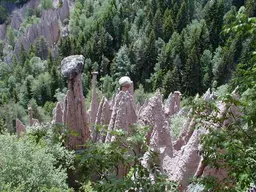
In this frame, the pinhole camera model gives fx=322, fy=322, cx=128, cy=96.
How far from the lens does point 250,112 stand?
4934 millimetres

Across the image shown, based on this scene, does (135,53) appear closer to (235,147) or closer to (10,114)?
(10,114)

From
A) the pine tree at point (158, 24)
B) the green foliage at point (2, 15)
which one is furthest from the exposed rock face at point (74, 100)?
the green foliage at point (2, 15)

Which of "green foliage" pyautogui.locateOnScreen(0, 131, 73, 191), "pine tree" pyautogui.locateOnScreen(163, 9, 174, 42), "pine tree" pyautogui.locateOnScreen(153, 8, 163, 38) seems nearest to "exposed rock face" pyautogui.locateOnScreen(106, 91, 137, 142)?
"green foliage" pyautogui.locateOnScreen(0, 131, 73, 191)

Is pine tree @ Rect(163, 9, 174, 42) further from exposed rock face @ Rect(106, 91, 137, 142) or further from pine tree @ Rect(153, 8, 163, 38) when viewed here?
exposed rock face @ Rect(106, 91, 137, 142)

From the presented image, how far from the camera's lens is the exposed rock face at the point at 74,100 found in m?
12.5

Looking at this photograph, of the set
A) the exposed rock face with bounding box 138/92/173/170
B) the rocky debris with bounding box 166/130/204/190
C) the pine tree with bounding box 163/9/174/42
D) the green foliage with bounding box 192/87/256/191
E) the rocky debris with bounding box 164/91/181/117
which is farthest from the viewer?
the pine tree with bounding box 163/9/174/42

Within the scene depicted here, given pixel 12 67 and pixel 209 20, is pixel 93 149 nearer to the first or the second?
pixel 209 20

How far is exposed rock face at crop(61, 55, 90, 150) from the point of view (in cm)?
1253

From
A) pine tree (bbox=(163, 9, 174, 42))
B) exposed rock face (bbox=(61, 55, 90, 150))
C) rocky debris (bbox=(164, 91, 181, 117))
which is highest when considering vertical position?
exposed rock face (bbox=(61, 55, 90, 150))

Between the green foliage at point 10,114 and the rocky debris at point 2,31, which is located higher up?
the green foliage at point 10,114

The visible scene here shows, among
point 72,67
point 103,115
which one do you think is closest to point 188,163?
point 72,67

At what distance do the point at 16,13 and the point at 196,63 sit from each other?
193ft

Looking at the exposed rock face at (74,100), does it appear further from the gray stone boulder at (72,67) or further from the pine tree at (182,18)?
the pine tree at (182,18)

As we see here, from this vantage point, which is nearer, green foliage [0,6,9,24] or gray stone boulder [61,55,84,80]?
gray stone boulder [61,55,84,80]
